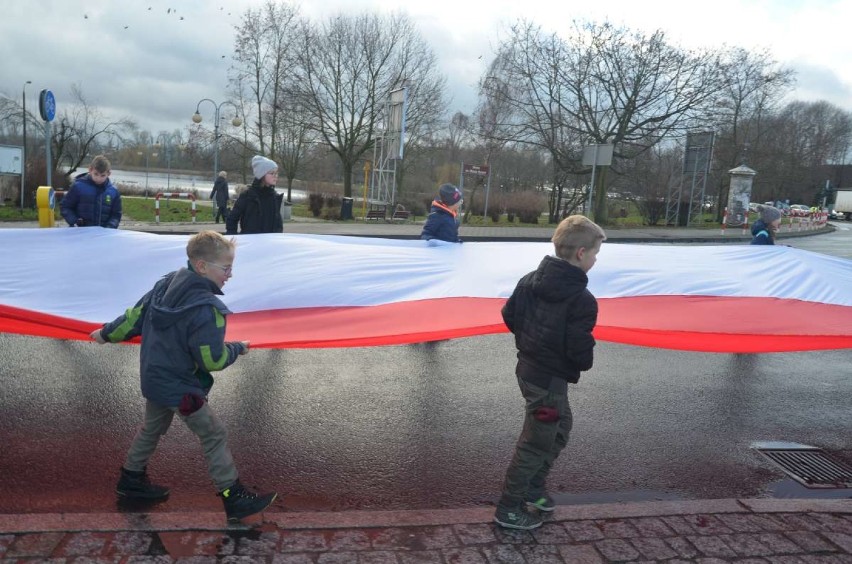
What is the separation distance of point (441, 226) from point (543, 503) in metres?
3.14

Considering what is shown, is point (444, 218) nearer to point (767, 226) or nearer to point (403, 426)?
point (403, 426)

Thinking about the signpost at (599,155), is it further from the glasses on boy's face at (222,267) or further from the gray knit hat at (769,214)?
the glasses on boy's face at (222,267)

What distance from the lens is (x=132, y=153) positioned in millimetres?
88125

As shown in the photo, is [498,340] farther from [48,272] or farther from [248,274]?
[48,272]

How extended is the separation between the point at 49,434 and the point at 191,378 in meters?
1.72

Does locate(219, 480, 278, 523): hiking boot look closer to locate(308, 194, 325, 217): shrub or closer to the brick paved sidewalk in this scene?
the brick paved sidewalk

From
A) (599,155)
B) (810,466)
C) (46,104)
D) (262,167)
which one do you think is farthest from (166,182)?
(810,466)

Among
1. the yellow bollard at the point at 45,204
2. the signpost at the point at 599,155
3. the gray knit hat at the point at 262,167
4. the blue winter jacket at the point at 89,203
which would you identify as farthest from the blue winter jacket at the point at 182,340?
the signpost at the point at 599,155

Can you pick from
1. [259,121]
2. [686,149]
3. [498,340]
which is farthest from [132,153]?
[498,340]

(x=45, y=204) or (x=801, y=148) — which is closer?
(x=45, y=204)

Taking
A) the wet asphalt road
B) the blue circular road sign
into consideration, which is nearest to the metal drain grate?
the wet asphalt road

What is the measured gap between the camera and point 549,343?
11.0ft

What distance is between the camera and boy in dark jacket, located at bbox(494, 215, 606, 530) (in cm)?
330

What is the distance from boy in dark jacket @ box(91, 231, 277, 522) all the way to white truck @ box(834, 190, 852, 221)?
75402 millimetres
